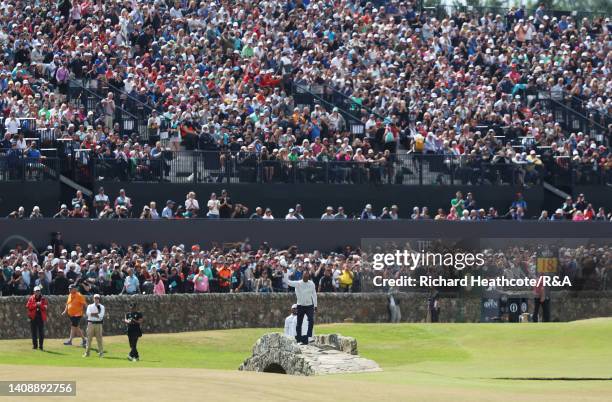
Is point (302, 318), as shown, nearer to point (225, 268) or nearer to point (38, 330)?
point (38, 330)

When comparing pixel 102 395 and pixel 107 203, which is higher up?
pixel 107 203

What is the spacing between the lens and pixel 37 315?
40.2 metres

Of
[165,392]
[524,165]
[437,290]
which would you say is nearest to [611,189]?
[524,165]

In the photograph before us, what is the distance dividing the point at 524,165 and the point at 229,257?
43.1 ft

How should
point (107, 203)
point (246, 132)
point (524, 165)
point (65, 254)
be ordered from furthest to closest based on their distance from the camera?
point (524, 165), point (246, 132), point (107, 203), point (65, 254)

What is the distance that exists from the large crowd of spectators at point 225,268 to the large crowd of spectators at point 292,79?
11.7 ft

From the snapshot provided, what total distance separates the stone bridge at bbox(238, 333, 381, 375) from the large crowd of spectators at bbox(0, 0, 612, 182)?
14653mm

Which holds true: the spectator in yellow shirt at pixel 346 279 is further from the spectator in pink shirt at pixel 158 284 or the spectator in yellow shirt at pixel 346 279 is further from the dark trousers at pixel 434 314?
the spectator in pink shirt at pixel 158 284

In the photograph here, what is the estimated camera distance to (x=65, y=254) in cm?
4409

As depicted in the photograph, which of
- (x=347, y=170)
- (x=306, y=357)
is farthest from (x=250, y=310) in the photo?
(x=306, y=357)

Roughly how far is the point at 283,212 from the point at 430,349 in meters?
9.45

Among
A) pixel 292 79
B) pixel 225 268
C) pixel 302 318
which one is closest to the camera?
pixel 302 318

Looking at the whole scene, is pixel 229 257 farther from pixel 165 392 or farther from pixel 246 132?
pixel 165 392

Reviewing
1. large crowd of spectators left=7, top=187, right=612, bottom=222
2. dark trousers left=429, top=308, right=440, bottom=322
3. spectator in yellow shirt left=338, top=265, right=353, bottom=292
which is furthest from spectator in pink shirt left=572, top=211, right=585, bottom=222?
spectator in yellow shirt left=338, top=265, right=353, bottom=292
